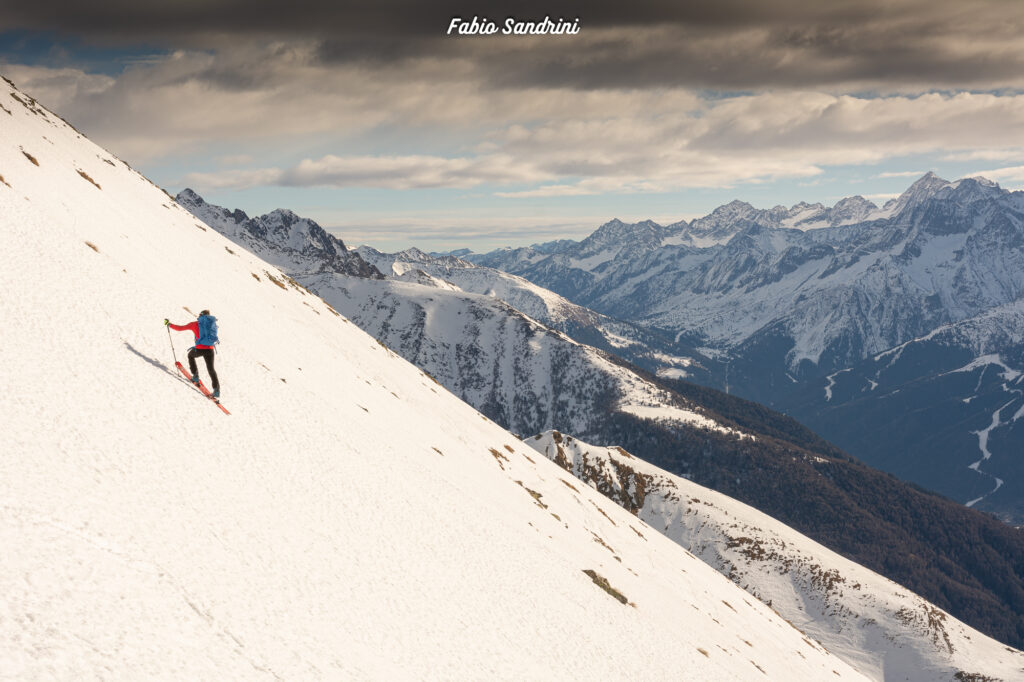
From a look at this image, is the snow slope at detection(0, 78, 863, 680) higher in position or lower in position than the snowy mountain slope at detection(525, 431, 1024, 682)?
higher

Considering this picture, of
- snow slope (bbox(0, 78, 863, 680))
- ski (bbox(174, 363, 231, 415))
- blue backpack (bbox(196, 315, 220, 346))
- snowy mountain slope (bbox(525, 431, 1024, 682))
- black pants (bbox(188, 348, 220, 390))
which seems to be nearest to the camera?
snow slope (bbox(0, 78, 863, 680))

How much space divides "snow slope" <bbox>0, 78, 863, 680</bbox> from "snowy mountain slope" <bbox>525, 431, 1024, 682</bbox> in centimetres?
10446

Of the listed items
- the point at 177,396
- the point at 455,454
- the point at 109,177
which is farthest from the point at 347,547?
the point at 109,177

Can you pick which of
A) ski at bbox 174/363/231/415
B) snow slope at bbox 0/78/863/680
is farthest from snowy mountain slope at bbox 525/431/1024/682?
ski at bbox 174/363/231/415

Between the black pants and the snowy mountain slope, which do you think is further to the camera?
the snowy mountain slope

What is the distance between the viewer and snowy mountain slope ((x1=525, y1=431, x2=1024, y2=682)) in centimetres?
11812

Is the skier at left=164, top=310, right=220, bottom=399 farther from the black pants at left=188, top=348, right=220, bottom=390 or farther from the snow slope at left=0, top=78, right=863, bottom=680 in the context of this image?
the snow slope at left=0, top=78, right=863, bottom=680

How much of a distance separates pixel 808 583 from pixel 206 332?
142m

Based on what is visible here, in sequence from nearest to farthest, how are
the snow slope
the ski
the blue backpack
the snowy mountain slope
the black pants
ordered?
the snow slope
the ski
the black pants
the blue backpack
the snowy mountain slope

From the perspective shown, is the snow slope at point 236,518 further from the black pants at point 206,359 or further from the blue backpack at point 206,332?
the blue backpack at point 206,332

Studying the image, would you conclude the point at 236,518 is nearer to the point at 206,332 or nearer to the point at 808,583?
the point at 206,332

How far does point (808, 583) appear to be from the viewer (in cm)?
12888

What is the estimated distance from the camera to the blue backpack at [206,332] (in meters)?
21.2

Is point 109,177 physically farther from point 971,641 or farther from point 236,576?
point 971,641
